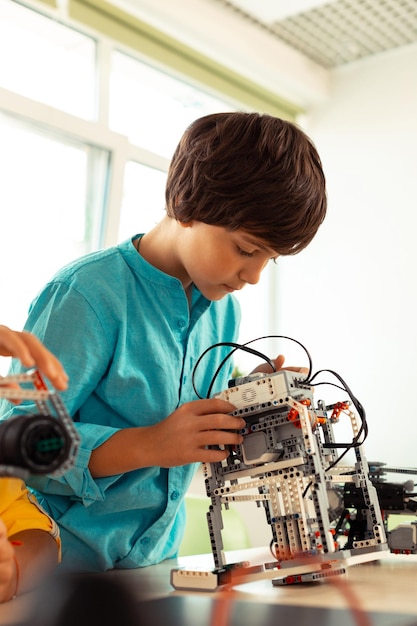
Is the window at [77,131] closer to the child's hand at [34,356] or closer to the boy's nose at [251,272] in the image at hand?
the boy's nose at [251,272]

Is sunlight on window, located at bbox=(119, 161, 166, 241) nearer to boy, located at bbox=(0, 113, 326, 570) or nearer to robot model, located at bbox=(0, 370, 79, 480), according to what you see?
boy, located at bbox=(0, 113, 326, 570)

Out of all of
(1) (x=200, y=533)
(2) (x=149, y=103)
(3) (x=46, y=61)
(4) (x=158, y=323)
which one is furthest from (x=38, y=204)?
(4) (x=158, y=323)

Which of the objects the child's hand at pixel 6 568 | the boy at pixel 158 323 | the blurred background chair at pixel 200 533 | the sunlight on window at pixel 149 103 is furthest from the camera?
the sunlight on window at pixel 149 103

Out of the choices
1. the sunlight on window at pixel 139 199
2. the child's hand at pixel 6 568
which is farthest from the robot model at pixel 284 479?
the sunlight on window at pixel 139 199

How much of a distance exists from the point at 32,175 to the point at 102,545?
2.15 meters

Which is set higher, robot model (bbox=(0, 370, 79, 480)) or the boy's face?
the boy's face

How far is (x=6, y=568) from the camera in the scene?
0.85m

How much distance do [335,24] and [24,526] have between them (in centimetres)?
339

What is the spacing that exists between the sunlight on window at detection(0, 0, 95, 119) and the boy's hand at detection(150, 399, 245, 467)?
2.16 meters

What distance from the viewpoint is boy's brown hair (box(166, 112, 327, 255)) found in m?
1.19

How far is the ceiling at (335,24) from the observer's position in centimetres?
354

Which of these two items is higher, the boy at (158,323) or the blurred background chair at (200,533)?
the boy at (158,323)

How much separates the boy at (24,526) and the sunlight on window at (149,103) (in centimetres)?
255

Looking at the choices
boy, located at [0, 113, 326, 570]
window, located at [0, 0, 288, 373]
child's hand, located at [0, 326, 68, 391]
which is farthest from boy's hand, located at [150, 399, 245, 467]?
window, located at [0, 0, 288, 373]
